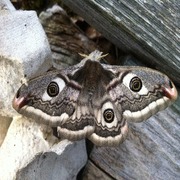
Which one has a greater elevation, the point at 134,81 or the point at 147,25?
the point at 147,25

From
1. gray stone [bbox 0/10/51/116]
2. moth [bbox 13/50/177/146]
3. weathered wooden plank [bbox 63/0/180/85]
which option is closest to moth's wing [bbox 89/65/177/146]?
moth [bbox 13/50/177/146]

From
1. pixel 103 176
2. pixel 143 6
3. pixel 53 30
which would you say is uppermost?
pixel 143 6

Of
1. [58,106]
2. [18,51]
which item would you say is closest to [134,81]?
→ [58,106]

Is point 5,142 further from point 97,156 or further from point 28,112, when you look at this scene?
point 97,156

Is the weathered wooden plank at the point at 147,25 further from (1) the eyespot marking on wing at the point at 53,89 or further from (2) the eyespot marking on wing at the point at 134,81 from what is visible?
(1) the eyespot marking on wing at the point at 53,89

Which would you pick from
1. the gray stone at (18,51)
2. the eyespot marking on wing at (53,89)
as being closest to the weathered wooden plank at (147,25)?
the gray stone at (18,51)

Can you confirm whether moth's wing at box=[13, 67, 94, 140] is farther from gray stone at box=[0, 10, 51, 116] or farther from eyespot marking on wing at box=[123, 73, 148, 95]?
eyespot marking on wing at box=[123, 73, 148, 95]

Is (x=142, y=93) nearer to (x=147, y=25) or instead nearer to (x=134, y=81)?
(x=134, y=81)

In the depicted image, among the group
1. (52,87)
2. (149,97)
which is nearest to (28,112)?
(52,87)
